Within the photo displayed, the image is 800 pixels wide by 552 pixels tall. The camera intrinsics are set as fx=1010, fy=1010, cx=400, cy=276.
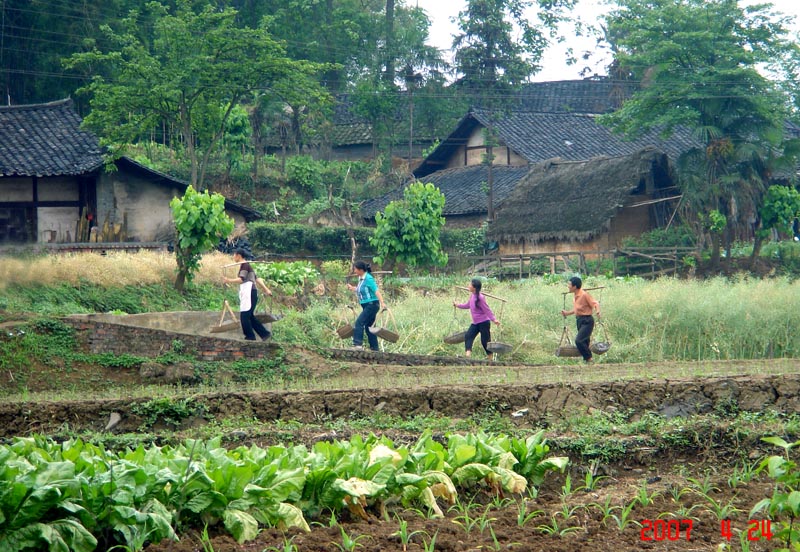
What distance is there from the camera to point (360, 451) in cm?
707

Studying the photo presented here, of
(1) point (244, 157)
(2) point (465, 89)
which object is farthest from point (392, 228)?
(2) point (465, 89)

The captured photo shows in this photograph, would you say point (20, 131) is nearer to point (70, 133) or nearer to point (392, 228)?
point (70, 133)

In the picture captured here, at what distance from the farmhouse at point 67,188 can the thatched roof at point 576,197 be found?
1031cm

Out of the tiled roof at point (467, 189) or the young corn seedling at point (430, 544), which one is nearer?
the young corn seedling at point (430, 544)

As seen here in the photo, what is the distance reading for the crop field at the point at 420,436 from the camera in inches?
233

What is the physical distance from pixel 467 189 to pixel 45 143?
1694cm

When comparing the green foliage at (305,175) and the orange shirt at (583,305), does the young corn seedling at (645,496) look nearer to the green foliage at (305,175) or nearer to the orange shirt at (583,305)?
the orange shirt at (583,305)

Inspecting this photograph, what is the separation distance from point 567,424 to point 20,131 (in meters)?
22.6

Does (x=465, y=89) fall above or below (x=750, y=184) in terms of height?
above

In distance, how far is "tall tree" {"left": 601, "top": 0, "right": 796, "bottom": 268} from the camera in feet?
107

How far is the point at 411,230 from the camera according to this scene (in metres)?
27.2

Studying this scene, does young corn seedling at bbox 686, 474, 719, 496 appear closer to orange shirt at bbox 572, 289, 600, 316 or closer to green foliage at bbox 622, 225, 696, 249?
orange shirt at bbox 572, 289, 600, 316

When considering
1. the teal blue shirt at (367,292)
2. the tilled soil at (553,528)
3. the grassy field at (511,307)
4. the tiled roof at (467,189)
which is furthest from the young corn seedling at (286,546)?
the tiled roof at (467,189)

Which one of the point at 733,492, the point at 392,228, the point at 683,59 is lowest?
the point at 733,492
